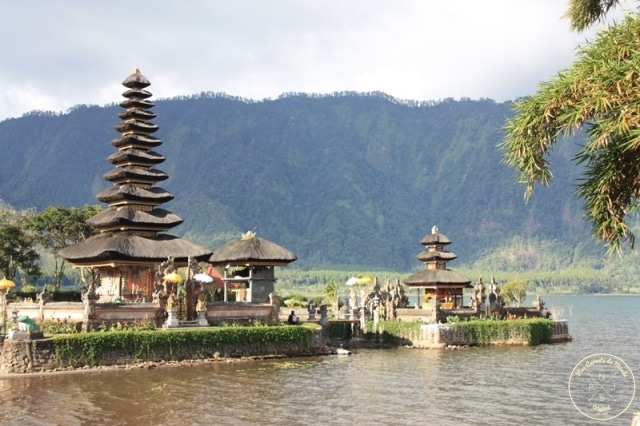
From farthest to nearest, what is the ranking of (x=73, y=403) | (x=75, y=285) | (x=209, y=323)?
(x=75, y=285)
(x=209, y=323)
(x=73, y=403)

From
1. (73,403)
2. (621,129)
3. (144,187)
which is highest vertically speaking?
(144,187)

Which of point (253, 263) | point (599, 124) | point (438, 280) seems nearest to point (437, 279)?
point (438, 280)

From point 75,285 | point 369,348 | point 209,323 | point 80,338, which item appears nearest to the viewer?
point 80,338

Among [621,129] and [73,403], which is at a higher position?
[621,129]

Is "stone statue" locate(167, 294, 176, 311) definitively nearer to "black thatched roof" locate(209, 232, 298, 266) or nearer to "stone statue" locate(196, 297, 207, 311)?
"stone statue" locate(196, 297, 207, 311)

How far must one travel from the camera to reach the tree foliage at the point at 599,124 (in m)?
8.51

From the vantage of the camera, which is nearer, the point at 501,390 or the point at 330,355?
the point at 501,390

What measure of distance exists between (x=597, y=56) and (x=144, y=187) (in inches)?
1798

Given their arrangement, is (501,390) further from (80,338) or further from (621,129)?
(621,129)

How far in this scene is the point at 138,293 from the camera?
4609 centimetres

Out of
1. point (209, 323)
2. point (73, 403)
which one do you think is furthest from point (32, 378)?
point (209, 323)

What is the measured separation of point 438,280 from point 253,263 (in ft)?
54.9

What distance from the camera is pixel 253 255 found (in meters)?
47.2

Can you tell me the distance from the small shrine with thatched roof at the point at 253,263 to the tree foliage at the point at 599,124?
3763 cm
